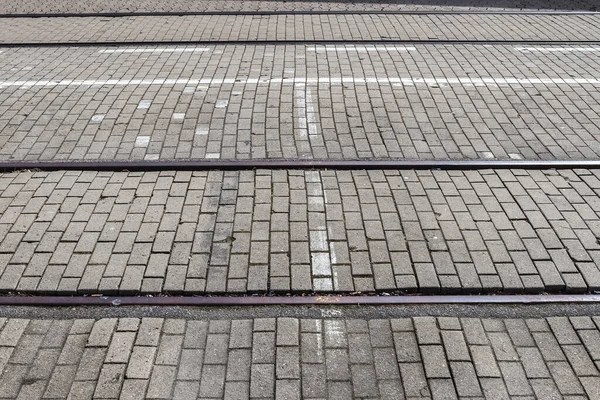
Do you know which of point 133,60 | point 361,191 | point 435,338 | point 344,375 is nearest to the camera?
point 344,375

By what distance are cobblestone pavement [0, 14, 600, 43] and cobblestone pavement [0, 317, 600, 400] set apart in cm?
685

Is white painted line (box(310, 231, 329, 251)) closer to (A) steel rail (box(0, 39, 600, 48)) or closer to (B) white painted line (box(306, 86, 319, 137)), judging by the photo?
(B) white painted line (box(306, 86, 319, 137))

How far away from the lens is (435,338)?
4066 mm

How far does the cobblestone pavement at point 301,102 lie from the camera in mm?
6504

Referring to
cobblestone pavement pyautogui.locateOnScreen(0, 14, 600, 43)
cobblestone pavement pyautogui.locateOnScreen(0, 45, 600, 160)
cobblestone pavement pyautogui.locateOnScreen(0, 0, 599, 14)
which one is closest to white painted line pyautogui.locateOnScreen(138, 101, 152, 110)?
cobblestone pavement pyautogui.locateOnScreen(0, 45, 600, 160)

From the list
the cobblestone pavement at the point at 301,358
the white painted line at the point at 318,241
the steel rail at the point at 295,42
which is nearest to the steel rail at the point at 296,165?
the white painted line at the point at 318,241

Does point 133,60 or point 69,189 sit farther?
point 133,60

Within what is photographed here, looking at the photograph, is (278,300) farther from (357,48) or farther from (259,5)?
(259,5)

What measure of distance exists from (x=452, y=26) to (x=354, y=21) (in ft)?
5.97

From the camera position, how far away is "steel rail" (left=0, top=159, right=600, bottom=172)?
6074 millimetres

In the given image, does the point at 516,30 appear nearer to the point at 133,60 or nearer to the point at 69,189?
the point at 133,60

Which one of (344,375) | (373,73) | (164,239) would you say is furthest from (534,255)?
(373,73)

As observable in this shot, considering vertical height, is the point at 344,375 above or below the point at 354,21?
below

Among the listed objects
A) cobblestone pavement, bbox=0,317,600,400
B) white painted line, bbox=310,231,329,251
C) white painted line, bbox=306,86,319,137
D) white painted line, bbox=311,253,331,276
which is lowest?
cobblestone pavement, bbox=0,317,600,400
